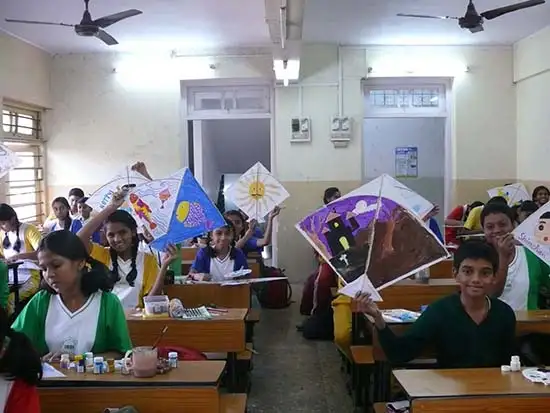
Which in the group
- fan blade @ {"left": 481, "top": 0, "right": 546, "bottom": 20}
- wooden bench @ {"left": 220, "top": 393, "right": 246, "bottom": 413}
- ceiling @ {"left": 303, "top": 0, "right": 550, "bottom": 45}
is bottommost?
wooden bench @ {"left": 220, "top": 393, "right": 246, "bottom": 413}

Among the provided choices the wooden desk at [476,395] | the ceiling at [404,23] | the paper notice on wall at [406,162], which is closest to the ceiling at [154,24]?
the ceiling at [404,23]

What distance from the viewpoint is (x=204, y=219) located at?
350cm

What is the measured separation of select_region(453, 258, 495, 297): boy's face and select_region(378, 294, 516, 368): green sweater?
8 centimetres

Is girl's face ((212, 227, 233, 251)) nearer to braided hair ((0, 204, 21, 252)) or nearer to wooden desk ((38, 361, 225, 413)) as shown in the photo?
braided hair ((0, 204, 21, 252))

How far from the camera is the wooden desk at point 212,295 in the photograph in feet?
13.6

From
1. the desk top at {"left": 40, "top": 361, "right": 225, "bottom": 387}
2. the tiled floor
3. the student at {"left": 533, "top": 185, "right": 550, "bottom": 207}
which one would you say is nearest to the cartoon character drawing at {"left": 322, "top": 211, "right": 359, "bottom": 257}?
the desk top at {"left": 40, "top": 361, "right": 225, "bottom": 387}

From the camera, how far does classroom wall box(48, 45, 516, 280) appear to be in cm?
829

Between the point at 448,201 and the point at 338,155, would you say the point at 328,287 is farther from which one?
the point at 448,201

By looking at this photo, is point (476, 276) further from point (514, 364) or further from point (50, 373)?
point (50, 373)

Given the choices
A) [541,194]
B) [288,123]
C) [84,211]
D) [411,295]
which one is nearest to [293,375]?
[411,295]

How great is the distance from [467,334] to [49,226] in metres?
5.43

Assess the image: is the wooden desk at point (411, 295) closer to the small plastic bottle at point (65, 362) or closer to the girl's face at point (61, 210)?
the small plastic bottle at point (65, 362)

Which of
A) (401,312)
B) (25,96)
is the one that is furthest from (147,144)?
(401,312)

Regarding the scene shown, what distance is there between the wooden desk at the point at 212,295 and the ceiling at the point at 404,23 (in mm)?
3165
